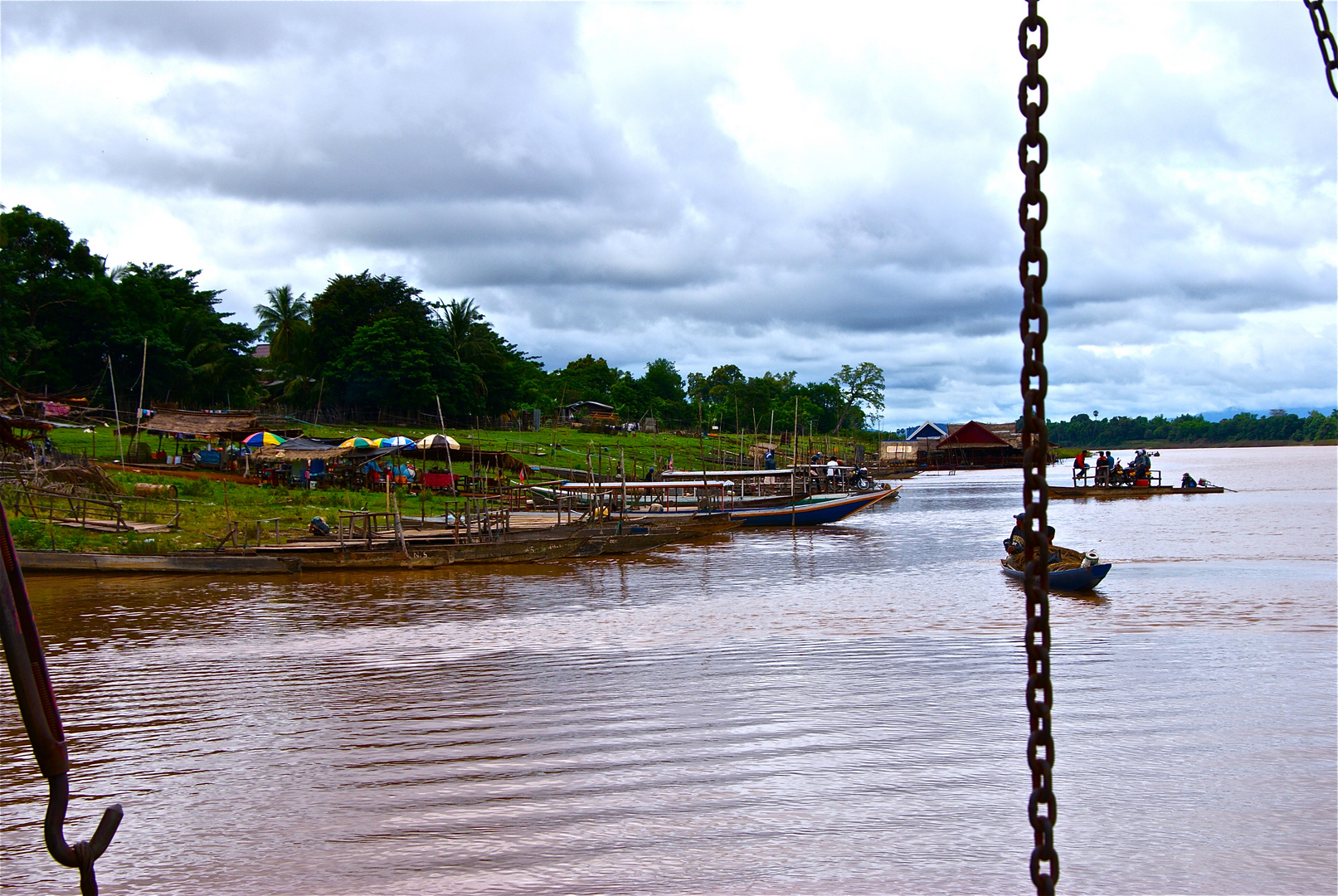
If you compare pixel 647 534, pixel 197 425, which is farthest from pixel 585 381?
pixel 647 534

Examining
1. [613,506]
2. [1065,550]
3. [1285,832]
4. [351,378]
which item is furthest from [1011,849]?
[351,378]

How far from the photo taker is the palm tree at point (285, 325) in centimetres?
5759

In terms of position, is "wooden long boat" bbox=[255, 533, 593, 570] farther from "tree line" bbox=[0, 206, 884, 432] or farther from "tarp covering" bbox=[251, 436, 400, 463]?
"tree line" bbox=[0, 206, 884, 432]

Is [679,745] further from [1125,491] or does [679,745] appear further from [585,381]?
[585,381]

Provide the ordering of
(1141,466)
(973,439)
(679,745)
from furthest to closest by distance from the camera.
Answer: (973,439) < (1141,466) < (679,745)

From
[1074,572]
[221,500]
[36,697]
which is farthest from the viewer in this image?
[221,500]

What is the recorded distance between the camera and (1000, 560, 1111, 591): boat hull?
18.5 metres

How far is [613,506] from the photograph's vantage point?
36688 mm

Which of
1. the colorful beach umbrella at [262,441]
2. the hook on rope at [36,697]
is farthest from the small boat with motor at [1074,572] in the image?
the colorful beach umbrella at [262,441]

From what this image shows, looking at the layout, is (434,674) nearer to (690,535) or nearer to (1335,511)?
(690,535)

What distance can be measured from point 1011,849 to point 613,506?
30.2 meters

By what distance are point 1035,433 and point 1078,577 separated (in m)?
16.8

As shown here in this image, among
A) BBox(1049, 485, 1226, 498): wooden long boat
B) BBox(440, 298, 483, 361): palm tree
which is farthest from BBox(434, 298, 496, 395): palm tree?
BBox(1049, 485, 1226, 498): wooden long boat

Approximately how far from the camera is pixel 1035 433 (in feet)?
11.0
